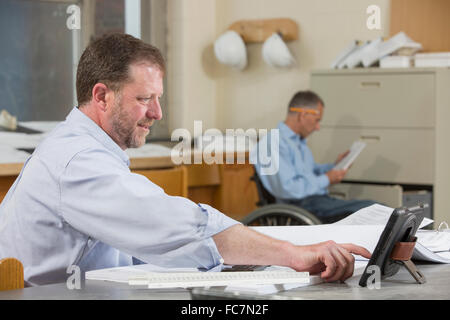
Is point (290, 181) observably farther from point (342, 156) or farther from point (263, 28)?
point (263, 28)

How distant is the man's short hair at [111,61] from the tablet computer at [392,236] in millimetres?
555

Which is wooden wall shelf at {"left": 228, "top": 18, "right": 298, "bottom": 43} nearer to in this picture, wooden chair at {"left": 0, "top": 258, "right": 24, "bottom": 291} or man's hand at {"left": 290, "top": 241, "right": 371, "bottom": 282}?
man's hand at {"left": 290, "top": 241, "right": 371, "bottom": 282}

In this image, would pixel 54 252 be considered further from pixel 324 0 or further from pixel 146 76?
pixel 324 0

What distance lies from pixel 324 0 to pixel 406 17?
0.49m

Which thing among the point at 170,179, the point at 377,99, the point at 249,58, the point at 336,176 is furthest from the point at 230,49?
the point at 170,179

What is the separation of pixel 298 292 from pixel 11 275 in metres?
0.44

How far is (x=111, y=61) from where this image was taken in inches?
55.5

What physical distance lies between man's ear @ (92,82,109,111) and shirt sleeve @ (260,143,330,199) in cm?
203

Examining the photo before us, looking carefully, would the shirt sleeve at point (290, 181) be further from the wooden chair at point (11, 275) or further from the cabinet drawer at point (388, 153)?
the wooden chair at point (11, 275)

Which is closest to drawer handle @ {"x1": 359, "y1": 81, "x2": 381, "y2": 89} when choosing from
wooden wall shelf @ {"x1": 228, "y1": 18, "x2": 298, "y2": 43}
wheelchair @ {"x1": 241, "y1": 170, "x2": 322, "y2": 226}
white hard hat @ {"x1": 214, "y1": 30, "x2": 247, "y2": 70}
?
wooden wall shelf @ {"x1": 228, "y1": 18, "x2": 298, "y2": 43}

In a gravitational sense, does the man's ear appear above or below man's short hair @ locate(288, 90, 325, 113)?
below

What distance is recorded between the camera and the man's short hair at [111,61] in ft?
4.62

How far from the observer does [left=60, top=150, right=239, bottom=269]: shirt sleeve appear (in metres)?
1.20
